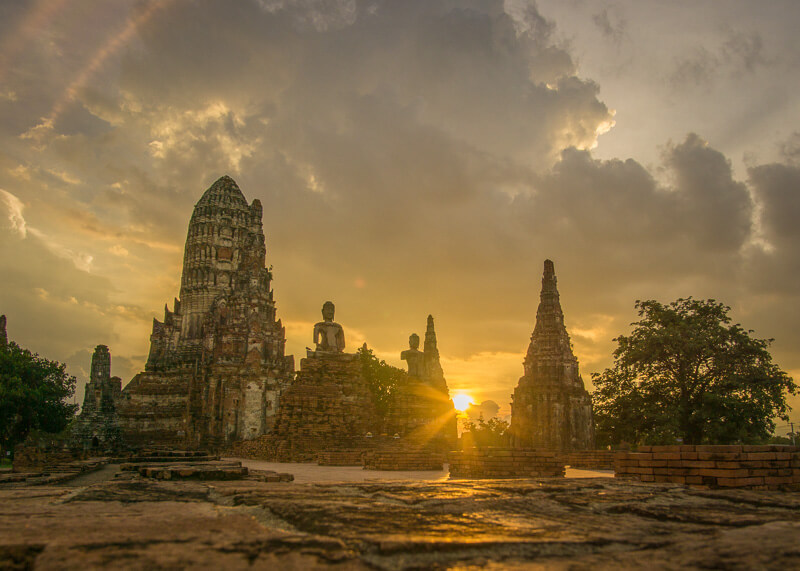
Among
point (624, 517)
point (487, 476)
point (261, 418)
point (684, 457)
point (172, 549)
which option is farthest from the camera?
point (261, 418)

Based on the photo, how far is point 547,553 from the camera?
225 centimetres

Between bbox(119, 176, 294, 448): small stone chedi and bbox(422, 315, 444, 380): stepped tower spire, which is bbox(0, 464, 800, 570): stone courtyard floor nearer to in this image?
bbox(119, 176, 294, 448): small stone chedi

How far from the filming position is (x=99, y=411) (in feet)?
98.3

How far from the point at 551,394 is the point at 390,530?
2381 cm

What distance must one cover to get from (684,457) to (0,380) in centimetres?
3826

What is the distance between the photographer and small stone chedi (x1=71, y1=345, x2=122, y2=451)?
94.9ft

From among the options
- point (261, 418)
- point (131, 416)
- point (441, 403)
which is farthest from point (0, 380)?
point (441, 403)

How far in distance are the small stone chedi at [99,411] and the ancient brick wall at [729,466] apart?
2792 cm

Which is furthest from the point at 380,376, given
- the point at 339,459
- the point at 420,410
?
the point at 339,459

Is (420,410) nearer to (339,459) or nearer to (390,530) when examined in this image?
(339,459)

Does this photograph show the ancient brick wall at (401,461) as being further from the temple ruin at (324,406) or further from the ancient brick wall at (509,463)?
the temple ruin at (324,406)

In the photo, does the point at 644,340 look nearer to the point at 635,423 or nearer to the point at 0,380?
the point at 635,423

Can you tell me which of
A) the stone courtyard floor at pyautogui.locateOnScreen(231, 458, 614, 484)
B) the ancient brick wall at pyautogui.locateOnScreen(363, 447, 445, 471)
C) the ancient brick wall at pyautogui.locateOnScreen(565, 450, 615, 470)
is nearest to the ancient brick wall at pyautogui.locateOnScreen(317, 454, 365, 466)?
the ancient brick wall at pyautogui.locateOnScreen(363, 447, 445, 471)

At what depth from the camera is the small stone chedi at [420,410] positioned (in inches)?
→ 903
